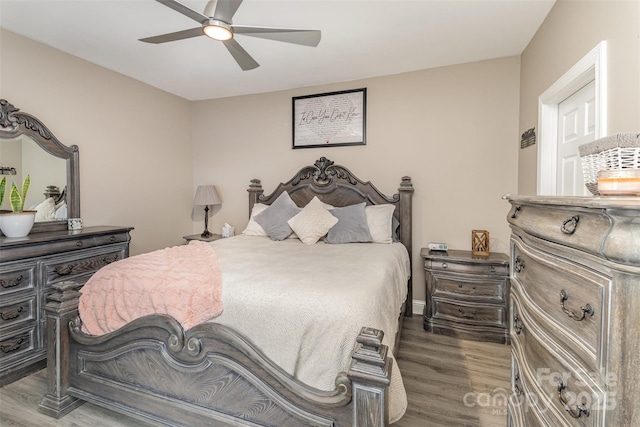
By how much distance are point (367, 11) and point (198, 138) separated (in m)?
3.18

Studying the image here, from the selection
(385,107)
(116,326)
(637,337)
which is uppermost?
(385,107)

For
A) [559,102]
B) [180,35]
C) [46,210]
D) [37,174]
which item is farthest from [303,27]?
[46,210]

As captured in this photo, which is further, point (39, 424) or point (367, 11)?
point (367, 11)

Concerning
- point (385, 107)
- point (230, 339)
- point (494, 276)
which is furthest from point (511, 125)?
point (230, 339)

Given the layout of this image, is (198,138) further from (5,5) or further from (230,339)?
(230,339)

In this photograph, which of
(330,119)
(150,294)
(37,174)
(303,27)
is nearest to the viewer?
(150,294)

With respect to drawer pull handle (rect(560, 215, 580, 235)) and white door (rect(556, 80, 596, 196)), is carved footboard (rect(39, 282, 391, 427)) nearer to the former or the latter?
drawer pull handle (rect(560, 215, 580, 235))

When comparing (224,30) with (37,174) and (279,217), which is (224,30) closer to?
(279,217)

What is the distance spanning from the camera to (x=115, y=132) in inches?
137

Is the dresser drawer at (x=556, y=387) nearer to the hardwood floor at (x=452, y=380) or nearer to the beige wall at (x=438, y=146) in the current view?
the hardwood floor at (x=452, y=380)

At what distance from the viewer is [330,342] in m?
1.33

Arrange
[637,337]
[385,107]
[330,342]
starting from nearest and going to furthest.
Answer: [637,337], [330,342], [385,107]

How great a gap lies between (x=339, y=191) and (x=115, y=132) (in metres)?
2.69

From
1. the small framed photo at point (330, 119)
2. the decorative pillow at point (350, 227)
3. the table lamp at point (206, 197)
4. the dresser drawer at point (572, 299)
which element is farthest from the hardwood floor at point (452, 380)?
the table lamp at point (206, 197)
